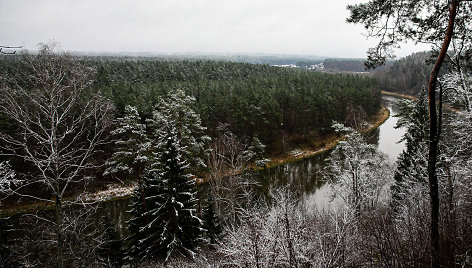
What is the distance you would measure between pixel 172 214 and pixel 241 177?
9827mm

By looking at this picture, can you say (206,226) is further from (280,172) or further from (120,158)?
(280,172)

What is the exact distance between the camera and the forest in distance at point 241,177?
569 cm

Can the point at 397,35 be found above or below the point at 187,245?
above

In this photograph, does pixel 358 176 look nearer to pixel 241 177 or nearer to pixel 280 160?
pixel 241 177

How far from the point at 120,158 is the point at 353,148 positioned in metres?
15.6

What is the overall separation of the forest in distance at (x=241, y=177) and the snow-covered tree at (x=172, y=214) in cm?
6

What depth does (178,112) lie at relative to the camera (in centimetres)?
2444

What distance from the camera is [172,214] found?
12.9 metres

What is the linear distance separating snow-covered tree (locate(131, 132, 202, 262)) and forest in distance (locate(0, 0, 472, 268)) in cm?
6

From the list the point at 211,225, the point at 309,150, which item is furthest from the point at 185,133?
the point at 309,150

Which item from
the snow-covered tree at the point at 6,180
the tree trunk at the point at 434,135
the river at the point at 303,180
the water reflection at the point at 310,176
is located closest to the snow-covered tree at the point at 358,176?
the river at the point at 303,180

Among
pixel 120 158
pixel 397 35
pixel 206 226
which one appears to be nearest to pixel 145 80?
pixel 120 158

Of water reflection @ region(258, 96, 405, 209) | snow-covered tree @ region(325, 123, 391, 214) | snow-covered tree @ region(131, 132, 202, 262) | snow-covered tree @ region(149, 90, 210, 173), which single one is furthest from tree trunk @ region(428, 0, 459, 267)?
Answer: water reflection @ region(258, 96, 405, 209)

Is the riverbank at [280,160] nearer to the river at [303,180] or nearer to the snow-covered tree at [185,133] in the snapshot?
the river at [303,180]
